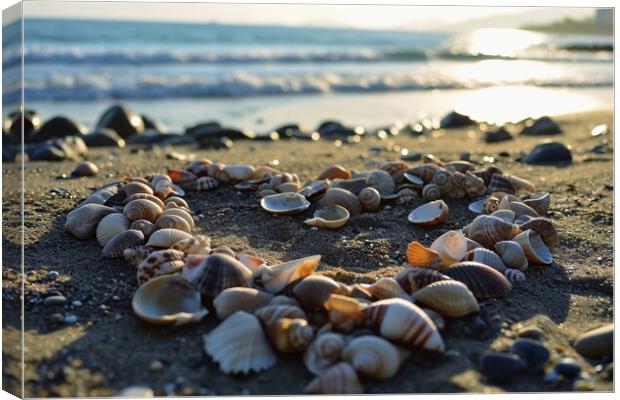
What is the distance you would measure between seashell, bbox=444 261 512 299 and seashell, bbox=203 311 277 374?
829 millimetres

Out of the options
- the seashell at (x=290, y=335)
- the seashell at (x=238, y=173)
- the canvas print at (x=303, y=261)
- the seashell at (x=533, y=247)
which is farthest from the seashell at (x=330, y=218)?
the seashell at (x=290, y=335)

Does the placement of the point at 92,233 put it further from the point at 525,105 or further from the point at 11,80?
the point at 525,105

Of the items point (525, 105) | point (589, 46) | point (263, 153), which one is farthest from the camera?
point (589, 46)

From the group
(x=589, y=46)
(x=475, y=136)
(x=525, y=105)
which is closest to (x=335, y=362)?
(x=475, y=136)

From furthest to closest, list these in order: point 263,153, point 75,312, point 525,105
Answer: point 525,105
point 263,153
point 75,312

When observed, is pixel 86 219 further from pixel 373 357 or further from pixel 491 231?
pixel 491 231

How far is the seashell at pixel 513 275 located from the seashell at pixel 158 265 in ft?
4.33

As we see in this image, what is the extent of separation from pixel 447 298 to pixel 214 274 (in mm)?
839

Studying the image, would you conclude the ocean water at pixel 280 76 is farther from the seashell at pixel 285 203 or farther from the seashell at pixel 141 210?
the seashell at pixel 141 210

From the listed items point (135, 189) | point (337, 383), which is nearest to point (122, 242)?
point (135, 189)

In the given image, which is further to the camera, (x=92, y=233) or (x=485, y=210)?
(x=485, y=210)

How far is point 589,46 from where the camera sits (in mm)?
20844

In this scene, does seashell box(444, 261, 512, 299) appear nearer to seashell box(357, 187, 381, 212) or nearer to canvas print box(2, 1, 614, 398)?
canvas print box(2, 1, 614, 398)

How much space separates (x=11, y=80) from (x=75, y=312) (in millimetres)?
869
